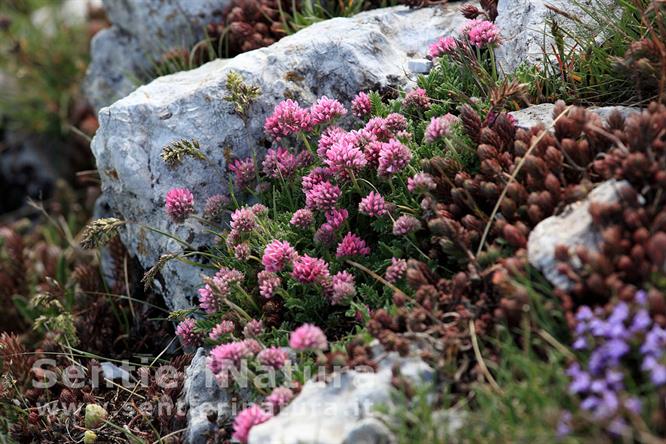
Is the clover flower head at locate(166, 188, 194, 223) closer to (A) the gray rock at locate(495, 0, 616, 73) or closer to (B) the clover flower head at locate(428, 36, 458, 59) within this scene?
(B) the clover flower head at locate(428, 36, 458, 59)

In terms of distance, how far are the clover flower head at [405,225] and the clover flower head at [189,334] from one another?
4.52 feet

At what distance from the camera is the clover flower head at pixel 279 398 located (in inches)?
140

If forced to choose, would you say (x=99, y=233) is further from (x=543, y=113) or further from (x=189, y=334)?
(x=543, y=113)

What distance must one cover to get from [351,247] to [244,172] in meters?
1.05

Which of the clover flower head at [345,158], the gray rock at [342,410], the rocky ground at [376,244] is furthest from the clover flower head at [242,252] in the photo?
the gray rock at [342,410]

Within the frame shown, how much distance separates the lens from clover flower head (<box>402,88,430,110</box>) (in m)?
4.65

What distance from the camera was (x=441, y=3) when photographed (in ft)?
18.8

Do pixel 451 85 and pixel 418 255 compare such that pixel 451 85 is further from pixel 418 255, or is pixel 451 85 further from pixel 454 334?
pixel 454 334

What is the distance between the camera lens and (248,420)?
11.5 feet

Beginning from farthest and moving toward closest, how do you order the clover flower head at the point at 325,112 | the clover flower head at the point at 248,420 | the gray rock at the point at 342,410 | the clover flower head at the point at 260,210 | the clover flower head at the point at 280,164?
1. the clover flower head at the point at 280,164
2. the clover flower head at the point at 325,112
3. the clover flower head at the point at 260,210
4. the clover flower head at the point at 248,420
5. the gray rock at the point at 342,410

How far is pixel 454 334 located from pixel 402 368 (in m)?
0.30

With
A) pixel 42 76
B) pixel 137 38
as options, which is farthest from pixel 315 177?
pixel 42 76

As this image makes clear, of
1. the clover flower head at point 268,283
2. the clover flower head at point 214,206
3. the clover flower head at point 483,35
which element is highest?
the clover flower head at point 483,35

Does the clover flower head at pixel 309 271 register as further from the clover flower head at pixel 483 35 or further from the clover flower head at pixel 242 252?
the clover flower head at pixel 483 35
